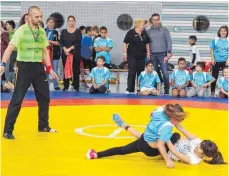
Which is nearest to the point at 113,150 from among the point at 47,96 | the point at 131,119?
the point at 47,96

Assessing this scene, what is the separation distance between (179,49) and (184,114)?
41.7 feet

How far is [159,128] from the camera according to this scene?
532cm

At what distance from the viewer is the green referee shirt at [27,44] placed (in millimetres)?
6547

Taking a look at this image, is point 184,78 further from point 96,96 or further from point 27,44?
point 27,44

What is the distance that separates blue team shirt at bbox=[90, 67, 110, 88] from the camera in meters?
11.8

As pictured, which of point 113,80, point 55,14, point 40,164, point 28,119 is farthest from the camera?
point 55,14

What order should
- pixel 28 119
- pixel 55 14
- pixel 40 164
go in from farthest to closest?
pixel 55 14
pixel 28 119
pixel 40 164

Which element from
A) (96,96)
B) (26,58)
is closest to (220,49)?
(96,96)

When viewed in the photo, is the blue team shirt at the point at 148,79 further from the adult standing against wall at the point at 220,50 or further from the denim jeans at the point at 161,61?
the adult standing against wall at the point at 220,50

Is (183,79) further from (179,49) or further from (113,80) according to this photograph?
(179,49)

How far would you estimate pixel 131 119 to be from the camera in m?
8.19

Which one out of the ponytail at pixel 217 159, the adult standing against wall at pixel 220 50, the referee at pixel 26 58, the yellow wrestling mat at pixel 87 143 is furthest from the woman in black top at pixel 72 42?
the ponytail at pixel 217 159

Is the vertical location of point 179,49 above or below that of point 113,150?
above

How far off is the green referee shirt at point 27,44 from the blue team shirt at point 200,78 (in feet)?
18.9
